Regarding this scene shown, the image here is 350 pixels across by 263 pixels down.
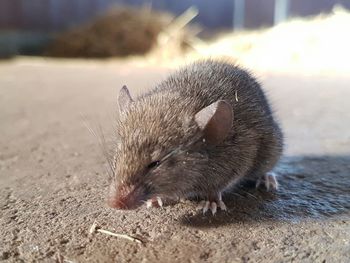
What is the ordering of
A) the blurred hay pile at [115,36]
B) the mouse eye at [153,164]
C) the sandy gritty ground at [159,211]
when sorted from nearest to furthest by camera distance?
the sandy gritty ground at [159,211] → the mouse eye at [153,164] → the blurred hay pile at [115,36]

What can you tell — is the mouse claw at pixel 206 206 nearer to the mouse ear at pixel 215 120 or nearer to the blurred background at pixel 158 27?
the mouse ear at pixel 215 120

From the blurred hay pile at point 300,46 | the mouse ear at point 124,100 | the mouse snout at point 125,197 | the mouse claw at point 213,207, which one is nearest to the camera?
the mouse snout at point 125,197

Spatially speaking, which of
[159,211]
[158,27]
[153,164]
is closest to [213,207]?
[159,211]

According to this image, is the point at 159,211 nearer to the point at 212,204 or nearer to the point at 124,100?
the point at 212,204

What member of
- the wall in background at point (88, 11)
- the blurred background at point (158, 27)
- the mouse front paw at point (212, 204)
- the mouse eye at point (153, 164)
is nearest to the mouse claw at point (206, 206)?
the mouse front paw at point (212, 204)

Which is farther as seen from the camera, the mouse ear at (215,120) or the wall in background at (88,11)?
the wall in background at (88,11)

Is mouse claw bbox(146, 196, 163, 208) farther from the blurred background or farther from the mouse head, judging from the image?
the blurred background

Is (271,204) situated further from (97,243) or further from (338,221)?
(97,243)
